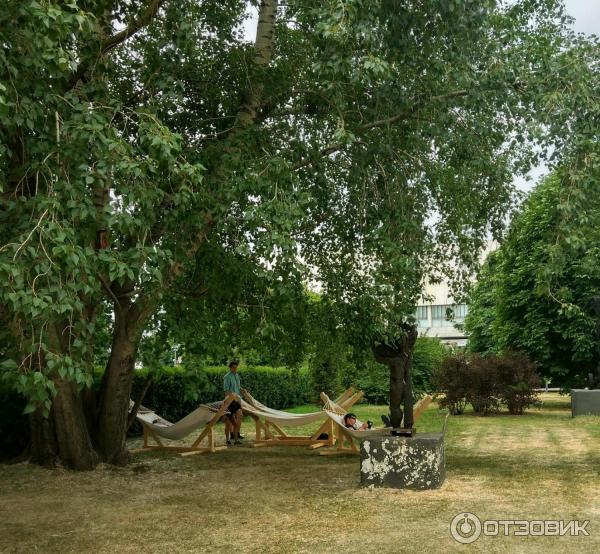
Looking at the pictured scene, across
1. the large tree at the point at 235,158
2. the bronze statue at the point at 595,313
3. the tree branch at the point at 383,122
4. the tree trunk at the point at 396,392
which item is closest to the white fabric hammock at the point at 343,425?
the tree trunk at the point at 396,392

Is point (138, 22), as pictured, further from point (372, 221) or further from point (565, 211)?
point (565, 211)

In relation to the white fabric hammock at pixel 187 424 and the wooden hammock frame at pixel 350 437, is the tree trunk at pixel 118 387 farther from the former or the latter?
the wooden hammock frame at pixel 350 437

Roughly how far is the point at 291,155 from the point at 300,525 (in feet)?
13.1

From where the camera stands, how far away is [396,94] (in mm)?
7973

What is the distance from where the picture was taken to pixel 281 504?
7.18m

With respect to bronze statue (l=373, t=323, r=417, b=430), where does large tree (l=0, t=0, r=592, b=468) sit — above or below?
above

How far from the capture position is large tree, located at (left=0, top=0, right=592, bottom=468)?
5.39m

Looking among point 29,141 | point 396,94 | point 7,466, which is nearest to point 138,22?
point 29,141

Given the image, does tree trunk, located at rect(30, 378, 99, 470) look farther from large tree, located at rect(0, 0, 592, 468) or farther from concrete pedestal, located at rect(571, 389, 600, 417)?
concrete pedestal, located at rect(571, 389, 600, 417)

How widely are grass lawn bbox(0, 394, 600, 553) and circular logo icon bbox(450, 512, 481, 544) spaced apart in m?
0.08

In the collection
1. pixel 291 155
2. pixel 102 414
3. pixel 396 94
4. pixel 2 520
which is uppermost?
pixel 396 94

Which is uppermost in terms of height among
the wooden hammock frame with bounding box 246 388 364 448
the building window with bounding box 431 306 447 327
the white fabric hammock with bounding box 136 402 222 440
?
the building window with bounding box 431 306 447 327

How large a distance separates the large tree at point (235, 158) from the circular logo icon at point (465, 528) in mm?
2409

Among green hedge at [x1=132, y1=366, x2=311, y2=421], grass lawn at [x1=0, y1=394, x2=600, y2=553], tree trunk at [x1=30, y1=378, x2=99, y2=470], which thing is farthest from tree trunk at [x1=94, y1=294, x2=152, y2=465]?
green hedge at [x1=132, y1=366, x2=311, y2=421]
